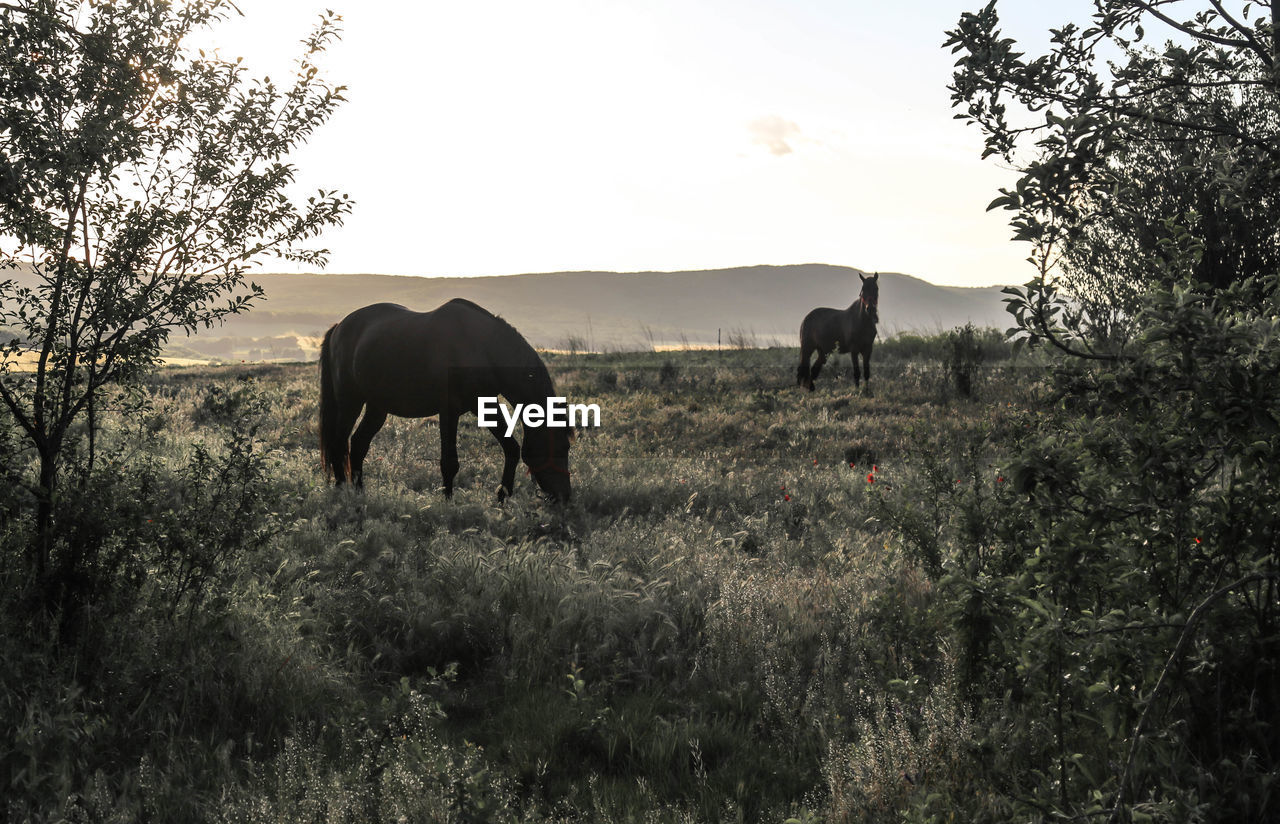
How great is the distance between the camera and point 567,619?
17.6 feet

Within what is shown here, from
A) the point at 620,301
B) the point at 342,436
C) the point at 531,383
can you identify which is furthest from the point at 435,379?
the point at 620,301

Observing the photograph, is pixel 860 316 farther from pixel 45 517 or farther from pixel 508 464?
pixel 45 517

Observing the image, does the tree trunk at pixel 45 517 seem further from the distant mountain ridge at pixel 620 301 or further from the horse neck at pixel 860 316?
the distant mountain ridge at pixel 620 301

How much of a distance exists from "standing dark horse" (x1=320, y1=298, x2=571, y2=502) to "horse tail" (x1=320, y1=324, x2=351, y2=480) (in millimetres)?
13

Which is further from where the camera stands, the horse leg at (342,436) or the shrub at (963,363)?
the shrub at (963,363)

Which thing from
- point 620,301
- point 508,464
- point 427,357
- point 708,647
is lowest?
point 708,647

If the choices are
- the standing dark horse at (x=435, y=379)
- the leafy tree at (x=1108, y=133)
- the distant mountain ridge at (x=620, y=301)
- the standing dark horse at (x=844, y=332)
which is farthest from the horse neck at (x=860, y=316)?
the distant mountain ridge at (x=620, y=301)

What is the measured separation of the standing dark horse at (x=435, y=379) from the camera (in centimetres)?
929

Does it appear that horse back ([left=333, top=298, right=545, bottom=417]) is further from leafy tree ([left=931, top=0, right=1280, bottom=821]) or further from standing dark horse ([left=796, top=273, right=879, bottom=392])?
standing dark horse ([left=796, top=273, right=879, bottom=392])

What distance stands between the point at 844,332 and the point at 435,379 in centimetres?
1326

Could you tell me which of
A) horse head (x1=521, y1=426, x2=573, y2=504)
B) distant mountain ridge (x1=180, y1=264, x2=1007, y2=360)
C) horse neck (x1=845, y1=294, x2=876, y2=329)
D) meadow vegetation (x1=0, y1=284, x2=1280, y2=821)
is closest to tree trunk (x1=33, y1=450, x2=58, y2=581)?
meadow vegetation (x1=0, y1=284, x2=1280, y2=821)

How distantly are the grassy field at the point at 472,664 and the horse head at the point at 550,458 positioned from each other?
2.17 ft

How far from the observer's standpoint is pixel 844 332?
66.5ft

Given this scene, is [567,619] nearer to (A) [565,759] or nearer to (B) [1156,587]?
(A) [565,759]
